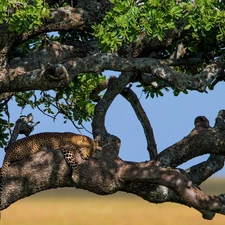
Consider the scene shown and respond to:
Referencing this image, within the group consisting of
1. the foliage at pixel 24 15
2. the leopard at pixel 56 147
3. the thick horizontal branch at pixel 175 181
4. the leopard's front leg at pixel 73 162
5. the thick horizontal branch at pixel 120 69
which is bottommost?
the thick horizontal branch at pixel 175 181

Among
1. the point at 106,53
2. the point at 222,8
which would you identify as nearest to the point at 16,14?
the point at 106,53

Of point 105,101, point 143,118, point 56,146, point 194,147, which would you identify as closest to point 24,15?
point 56,146

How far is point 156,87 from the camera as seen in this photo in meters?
15.5

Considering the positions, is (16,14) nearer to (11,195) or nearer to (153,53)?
(11,195)

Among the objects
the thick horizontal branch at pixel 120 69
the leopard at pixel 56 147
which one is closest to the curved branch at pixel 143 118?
the leopard at pixel 56 147

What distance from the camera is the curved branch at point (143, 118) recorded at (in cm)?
1505

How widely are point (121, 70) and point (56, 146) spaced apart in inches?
68.4

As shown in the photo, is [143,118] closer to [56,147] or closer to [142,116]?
[142,116]

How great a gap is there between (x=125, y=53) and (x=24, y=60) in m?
1.92

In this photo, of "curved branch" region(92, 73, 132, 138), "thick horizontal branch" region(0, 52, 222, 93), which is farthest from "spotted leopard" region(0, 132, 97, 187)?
"thick horizontal branch" region(0, 52, 222, 93)

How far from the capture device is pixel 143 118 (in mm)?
15344

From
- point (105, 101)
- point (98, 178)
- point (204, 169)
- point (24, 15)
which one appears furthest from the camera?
point (204, 169)

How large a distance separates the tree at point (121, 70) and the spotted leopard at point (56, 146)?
126 mm

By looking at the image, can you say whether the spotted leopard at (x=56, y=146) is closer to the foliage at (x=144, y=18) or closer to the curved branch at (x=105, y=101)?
the curved branch at (x=105, y=101)
